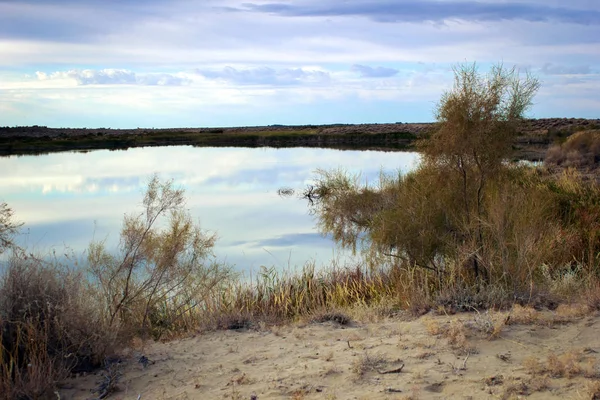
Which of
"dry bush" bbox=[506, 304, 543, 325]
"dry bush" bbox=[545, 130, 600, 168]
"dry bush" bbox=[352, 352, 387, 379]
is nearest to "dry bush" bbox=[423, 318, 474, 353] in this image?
"dry bush" bbox=[506, 304, 543, 325]

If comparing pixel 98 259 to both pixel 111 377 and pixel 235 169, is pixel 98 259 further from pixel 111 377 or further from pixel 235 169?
pixel 235 169

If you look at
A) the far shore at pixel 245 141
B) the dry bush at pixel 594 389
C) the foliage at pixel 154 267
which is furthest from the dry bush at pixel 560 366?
the far shore at pixel 245 141

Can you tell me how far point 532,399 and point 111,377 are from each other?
12.8ft

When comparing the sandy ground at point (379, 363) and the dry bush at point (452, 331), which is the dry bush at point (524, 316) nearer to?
the sandy ground at point (379, 363)

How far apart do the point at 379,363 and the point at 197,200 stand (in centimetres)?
2267

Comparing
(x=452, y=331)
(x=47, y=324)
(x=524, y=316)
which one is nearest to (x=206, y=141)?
(x=47, y=324)

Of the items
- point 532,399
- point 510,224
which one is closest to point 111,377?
point 532,399

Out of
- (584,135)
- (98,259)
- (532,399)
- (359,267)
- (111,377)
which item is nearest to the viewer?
(532,399)

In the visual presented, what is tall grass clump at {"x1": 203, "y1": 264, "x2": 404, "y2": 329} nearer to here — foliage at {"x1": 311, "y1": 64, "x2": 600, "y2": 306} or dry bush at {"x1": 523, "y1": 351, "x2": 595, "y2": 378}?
foliage at {"x1": 311, "y1": 64, "x2": 600, "y2": 306}

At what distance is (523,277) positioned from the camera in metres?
8.78

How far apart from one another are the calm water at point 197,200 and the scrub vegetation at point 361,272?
1.34 metres

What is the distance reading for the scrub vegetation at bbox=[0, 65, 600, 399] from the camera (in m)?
6.39

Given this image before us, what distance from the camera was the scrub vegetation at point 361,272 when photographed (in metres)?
6.39

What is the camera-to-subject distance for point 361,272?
12.6 m
